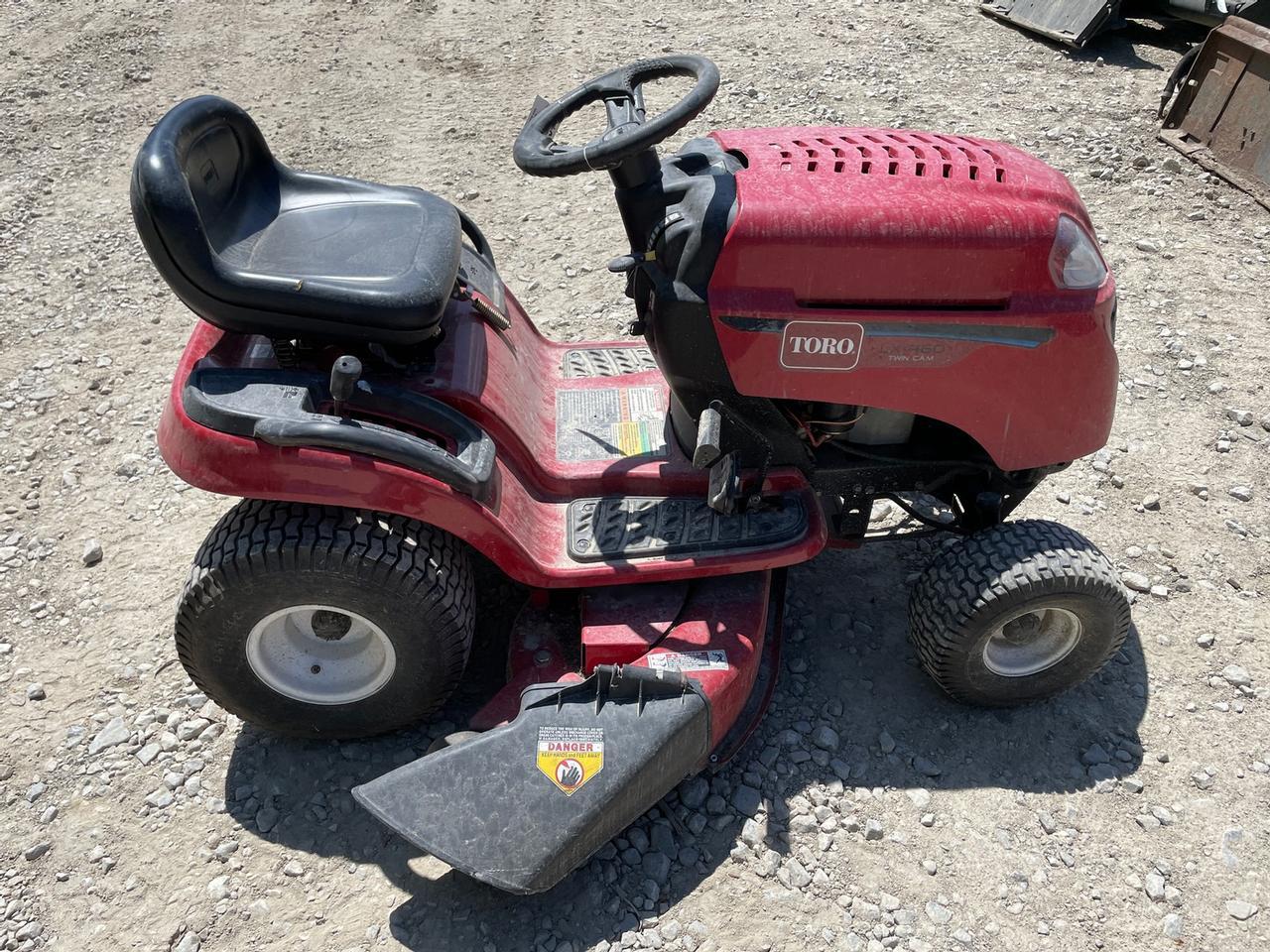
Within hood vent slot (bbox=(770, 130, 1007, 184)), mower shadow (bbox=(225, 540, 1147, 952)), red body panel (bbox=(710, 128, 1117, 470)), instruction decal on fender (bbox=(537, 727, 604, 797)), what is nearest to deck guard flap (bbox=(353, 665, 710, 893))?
instruction decal on fender (bbox=(537, 727, 604, 797))

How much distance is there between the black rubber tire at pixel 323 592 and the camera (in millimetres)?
2510

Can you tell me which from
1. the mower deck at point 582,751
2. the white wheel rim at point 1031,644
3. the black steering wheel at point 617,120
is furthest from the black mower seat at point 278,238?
the white wheel rim at point 1031,644

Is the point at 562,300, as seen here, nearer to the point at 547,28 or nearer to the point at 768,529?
the point at 768,529

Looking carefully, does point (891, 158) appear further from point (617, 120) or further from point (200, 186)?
point (200, 186)

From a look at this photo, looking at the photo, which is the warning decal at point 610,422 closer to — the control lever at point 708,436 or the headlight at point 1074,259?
the control lever at point 708,436

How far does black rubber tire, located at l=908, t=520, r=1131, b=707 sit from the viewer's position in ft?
8.93

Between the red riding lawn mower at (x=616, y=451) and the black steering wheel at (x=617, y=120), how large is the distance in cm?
1

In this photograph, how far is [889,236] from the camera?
97.7 inches

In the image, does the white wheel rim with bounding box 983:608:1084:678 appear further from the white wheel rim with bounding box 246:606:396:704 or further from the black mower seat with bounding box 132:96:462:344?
the black mower seat with bounding box 132:96:462:344

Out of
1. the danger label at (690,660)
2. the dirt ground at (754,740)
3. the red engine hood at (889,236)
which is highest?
the red engine hood at (889,236)

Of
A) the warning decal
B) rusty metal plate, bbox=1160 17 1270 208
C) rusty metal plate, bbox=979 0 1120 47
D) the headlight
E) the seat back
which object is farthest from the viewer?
rusty metal plate, bbox=979 0 1120 47

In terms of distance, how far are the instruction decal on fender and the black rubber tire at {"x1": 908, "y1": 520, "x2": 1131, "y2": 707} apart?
3.36 ft

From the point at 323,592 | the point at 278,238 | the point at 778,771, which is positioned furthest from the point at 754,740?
the point at 278,238

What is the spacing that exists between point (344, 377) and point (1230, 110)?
540 centimetres
